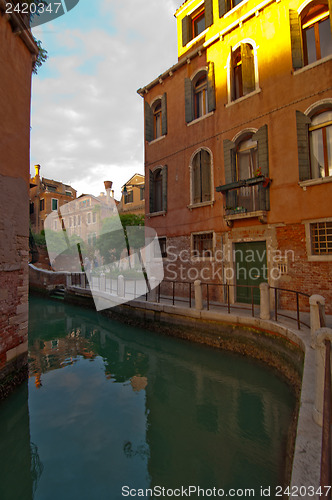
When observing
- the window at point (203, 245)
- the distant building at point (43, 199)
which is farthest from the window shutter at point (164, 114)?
the distant building at point (43, 199)

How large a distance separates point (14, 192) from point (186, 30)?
11.6 m

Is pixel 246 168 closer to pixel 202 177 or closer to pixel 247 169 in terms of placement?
pixel 247 169

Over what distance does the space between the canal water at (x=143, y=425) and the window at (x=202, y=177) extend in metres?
6.04

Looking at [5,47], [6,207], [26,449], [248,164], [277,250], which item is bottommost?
[26,449]

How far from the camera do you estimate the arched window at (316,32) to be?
8.18m

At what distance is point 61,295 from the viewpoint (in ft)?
63.3

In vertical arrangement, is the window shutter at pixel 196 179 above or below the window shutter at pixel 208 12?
below

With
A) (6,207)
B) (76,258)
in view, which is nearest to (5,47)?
(6,207)

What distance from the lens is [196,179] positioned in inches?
458

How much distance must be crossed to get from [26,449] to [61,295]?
1579cm

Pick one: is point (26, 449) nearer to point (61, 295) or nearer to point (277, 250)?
point (277, 250)

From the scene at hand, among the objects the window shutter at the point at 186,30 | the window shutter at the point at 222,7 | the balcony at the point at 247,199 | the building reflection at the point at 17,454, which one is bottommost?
the building reflection at the point at 17,454

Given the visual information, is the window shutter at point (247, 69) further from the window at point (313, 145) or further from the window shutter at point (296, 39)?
the window at point (313, 145)

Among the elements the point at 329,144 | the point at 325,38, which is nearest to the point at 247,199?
the point at 329,144
